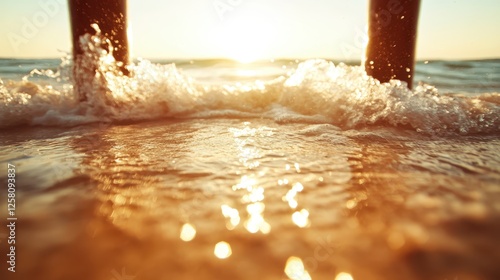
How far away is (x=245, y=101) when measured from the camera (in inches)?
133

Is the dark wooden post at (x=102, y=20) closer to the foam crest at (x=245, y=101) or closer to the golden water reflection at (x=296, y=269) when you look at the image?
the foam crest at (x=245, y=101)

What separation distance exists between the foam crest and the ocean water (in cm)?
3

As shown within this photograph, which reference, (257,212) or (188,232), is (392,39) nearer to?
(257,212)

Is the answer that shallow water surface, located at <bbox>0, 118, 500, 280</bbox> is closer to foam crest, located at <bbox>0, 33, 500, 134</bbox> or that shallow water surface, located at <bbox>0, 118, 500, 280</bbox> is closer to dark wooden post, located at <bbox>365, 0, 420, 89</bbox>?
foam crest, located at <bbox>0, 33, 500, 134</bbox>

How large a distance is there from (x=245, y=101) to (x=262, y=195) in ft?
8.16

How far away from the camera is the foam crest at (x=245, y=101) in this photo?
7.39ft

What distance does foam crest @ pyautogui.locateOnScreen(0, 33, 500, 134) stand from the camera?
225 cm

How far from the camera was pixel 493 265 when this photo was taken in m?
0.62

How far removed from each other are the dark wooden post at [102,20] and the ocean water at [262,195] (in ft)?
2.54

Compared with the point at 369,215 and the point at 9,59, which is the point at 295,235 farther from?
the point at 9,59

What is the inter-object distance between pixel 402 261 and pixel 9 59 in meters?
12.8

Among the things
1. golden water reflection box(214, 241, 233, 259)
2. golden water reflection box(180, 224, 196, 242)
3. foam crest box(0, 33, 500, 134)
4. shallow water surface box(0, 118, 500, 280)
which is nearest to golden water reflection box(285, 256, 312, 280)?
shallow water surface box(0, 118, 500, 280)

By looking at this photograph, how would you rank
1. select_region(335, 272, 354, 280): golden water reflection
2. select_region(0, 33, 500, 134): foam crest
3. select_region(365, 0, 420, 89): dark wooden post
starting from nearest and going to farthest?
1. select_region(335, 272, 354, 280): golden water reflection
2. select_region(0, 33, 500, 134): foam crest
3. select_region(365, 0, 420, 89): dark wooden post

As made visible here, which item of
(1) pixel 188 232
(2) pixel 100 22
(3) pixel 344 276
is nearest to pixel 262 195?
(1) pixel 188 232
